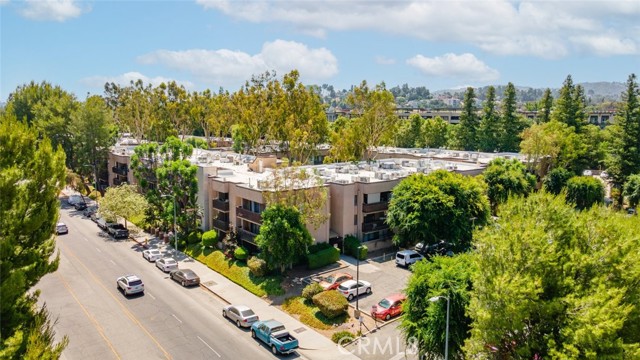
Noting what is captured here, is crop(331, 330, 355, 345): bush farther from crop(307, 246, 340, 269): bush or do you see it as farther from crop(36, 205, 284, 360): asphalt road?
crop(307, 246, 340, 269): bush

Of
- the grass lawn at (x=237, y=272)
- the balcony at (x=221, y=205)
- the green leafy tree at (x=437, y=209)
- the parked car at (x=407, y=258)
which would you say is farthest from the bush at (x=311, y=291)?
the balcony at (x=221, y=205)

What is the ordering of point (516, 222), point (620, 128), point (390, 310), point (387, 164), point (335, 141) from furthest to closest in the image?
point (335, 141)
point (620, 128)
point (387, 164)
point (390, 310)
point (516, 222)

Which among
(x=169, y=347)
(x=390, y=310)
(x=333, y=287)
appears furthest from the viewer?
(x=333, y=287)

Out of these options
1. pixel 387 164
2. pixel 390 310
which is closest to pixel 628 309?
pixel 390 310

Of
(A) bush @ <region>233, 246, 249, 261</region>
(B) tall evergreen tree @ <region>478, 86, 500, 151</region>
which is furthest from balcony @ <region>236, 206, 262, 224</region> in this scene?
(B) tall evergreen tree @ <region>478, 86, 500, 151</region>

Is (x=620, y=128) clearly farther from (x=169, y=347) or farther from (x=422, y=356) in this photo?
(x=169, y=347)

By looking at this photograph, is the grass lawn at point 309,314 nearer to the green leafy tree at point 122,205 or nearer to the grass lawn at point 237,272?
the grass lawn at point 237,272

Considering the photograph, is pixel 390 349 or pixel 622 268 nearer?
pixel 622 268

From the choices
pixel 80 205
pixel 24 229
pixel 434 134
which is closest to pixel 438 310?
pixel 24 229
